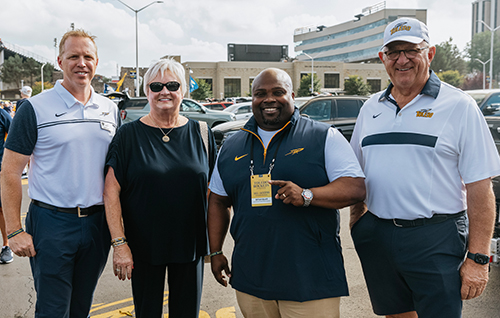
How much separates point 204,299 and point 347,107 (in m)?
8.33

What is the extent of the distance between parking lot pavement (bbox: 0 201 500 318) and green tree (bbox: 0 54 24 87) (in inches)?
3330

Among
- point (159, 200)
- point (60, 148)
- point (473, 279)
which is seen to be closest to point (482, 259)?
point (473, 279)

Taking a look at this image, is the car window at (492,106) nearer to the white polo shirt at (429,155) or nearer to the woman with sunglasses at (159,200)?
the white polo shirt at (429,155)

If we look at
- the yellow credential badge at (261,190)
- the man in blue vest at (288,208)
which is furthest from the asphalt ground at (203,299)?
the yellow credential badge at (261,190)

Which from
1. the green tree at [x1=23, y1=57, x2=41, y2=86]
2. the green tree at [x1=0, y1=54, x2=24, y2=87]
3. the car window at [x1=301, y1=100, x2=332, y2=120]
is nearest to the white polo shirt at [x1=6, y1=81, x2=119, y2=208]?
the car window at [x1=301, y1=100, x2=332, y2=120]

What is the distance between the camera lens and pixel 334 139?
2211 millimetres

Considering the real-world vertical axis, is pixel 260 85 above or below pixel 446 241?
above

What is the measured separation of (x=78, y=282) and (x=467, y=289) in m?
2.32

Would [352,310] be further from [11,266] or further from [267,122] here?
[11,266]

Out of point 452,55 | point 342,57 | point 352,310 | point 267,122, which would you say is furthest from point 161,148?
point 342,57

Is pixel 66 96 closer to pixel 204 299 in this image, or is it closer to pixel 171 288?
pixel 171 288

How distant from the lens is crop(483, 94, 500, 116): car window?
6.23 m

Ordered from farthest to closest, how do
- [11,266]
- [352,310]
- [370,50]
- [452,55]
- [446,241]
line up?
1. [370,50]
2. [452,55]
3. [11,266]
4. [352,310]
5. [446,241]

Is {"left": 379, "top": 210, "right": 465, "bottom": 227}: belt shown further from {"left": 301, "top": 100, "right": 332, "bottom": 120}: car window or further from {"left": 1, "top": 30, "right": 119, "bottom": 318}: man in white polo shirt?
{"left": 301, "top": 100, "right": 332, "bottom": 120}: car window
